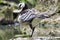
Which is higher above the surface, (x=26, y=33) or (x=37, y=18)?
(x=37, y=18)

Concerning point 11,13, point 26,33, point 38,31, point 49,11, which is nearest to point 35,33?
point 38,31

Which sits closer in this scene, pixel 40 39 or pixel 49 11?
pixel 40 39

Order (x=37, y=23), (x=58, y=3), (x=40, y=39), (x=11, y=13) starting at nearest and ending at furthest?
1. (x=40, y=39)
2. (x=37, y=23)
3. (x=58, y=3)
4. (x=11, y=13)

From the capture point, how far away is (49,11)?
421 centimetres

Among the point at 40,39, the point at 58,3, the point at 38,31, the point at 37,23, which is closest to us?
the point at 40,39

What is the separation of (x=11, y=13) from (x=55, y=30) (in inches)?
384

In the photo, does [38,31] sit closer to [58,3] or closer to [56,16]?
[56,16]

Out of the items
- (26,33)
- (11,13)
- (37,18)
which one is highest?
(37,18)

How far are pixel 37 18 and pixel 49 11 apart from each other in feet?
1.41

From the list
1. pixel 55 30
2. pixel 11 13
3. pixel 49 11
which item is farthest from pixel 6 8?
pixel 55 30

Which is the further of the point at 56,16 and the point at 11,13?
the point at 11,13

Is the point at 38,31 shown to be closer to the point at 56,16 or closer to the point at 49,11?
the point at 56,16

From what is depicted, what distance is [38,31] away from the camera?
11.4ft

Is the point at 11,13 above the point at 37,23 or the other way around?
the other way around
